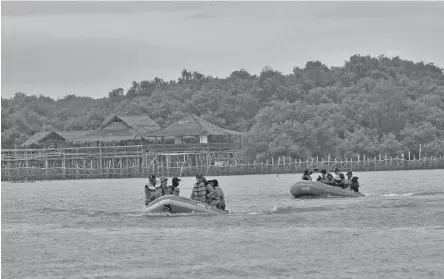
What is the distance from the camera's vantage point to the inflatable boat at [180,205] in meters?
39.9

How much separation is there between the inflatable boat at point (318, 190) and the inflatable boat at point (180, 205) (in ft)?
38.9

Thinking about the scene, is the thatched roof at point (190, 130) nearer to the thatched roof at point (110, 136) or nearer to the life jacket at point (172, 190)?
the thatched roof at point (110, 136)

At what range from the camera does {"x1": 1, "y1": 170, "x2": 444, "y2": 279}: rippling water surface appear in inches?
1102

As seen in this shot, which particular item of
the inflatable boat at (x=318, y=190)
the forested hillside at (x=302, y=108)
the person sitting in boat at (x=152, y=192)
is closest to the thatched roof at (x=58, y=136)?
the forested hillside at (x=302, y=108)

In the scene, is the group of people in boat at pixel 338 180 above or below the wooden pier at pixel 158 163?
below

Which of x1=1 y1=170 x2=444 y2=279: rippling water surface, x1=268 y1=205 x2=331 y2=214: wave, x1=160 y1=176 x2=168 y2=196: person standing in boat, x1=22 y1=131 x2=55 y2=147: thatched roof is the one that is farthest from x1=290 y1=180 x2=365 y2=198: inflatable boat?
x1=22 y1=131 x2=55 y2=147: thatched roof

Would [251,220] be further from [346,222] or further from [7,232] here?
[7,232]

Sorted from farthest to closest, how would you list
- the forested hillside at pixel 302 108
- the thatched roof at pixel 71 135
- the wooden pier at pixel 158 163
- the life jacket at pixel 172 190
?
the forested hillside at pixel 302 108 < the thatched roof at pixel 71 135 < the wooden pier at pixel 158 163 < the life jacket at pixel 172 190

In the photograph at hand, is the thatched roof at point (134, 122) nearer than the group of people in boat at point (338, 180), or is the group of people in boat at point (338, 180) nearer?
the group of people in boat at point (338, 180)

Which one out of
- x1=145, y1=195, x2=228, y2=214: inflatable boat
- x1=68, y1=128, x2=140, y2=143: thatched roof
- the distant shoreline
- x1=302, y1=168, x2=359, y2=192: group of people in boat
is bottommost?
x1=145, y1=195, x2=228, y2=214: inflatable boat

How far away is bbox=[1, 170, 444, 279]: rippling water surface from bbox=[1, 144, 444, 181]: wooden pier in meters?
70.5

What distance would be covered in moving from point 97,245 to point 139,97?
13696 centimetres

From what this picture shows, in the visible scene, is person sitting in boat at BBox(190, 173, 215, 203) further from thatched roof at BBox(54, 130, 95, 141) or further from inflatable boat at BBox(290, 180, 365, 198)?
thatched roof at BBox(54, 130, 95, 141)

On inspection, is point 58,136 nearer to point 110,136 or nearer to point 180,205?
point 110,136
